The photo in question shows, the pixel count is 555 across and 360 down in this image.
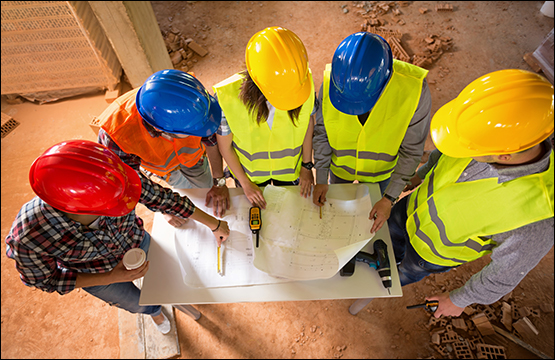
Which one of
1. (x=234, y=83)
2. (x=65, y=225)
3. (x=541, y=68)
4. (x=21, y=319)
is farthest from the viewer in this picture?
(x=541, y=68)

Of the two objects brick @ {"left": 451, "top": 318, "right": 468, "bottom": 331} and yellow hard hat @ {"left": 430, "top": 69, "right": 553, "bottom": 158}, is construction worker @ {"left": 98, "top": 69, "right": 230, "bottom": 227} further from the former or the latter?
brick @ {"left": 451, "top": 318, "right": 468, "bottom": 331}

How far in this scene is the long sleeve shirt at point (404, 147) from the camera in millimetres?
1752

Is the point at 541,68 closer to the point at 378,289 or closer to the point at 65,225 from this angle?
the point at 378,289

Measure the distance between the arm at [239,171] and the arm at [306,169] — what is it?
302 mm

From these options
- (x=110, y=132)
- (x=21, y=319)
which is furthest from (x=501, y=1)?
(x=21, y=319)

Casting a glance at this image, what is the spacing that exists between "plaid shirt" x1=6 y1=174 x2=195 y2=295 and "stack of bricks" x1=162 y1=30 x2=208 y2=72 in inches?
155

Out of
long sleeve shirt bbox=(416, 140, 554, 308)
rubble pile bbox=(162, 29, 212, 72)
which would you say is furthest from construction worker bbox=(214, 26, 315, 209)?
rubble pile bbox=(162, 29, 212, 72)

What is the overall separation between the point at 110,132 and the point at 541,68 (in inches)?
233

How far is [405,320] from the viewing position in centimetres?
281

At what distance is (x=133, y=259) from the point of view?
1.66 metres

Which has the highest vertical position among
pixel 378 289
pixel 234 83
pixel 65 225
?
pixel 234 83

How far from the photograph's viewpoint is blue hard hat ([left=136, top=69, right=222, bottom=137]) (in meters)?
1.58

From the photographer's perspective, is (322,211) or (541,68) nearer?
(322,211)

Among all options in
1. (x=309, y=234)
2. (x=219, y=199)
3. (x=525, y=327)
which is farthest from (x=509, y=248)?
(x=525, y=327)
